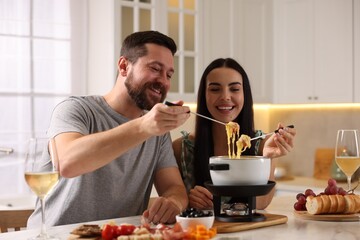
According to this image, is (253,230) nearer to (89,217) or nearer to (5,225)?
(89,217)

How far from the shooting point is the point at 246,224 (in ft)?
6.43

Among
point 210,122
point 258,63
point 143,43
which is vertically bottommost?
point 210,122

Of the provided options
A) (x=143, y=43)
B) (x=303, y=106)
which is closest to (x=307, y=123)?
(x=303, y=106)

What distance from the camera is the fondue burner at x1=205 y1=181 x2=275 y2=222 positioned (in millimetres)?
2018

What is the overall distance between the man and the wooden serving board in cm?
23

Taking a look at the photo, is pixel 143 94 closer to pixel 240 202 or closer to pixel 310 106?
pixel 240 202

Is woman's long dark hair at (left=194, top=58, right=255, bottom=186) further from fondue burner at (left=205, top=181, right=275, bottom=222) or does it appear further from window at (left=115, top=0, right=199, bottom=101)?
window at (left=115, top=0, right=199, bottom=101)

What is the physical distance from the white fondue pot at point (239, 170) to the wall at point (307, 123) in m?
3.34

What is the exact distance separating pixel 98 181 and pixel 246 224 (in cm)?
71

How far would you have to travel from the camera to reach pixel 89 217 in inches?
95.7

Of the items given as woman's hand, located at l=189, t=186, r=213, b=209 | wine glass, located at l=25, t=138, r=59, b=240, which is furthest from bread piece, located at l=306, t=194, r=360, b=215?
wine glass, located at l=25, t=138, r=59, b=240

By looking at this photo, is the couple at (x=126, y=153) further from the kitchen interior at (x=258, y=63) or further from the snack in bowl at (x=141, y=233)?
the kitchen interior at (x=258, y=63)

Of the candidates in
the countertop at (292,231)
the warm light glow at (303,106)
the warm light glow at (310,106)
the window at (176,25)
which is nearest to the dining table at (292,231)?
the countertop at (292,231)

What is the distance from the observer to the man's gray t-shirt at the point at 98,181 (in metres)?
2.39
